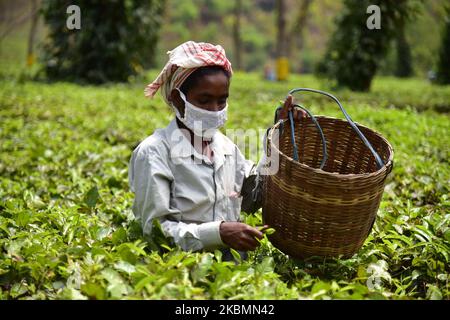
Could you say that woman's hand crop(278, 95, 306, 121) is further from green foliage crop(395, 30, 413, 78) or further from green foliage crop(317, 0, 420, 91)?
green foliage crop(395, 30, 413, 78)

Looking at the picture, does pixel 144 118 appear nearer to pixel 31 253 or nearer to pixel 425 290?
pixel 31 253

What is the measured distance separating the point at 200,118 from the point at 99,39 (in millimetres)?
8713

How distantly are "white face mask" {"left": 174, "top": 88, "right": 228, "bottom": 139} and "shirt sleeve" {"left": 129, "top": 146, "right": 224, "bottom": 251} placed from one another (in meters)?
0.20

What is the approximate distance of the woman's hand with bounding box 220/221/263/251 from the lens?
1.80 m

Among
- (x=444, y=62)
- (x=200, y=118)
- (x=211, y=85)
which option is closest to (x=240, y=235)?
(x=200, y=118)

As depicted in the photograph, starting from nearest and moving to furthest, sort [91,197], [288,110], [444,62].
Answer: [288,110], [91,197], [444,62]

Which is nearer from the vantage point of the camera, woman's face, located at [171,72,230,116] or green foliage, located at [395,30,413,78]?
woman's face, located at [171,72,230,116]

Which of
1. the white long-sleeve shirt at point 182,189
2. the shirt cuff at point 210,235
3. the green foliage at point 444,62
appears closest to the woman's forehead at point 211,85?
the white long-sleeve shirt at point 182,189

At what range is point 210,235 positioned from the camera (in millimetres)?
1889

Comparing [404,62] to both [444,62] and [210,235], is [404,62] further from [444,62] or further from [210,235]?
[210,235]

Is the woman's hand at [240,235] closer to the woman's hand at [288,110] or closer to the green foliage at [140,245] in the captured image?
the green foliage at [140,245]

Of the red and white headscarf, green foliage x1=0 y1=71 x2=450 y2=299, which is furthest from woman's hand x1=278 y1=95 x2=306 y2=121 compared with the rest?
green foliage x1=0 y1=71 x2=450 y2=299

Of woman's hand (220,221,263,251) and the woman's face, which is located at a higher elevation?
the woman's face

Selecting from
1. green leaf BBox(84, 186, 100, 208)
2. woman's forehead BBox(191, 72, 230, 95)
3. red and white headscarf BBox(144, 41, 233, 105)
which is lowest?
green leaf BBox(84, 186, 100, 208)
